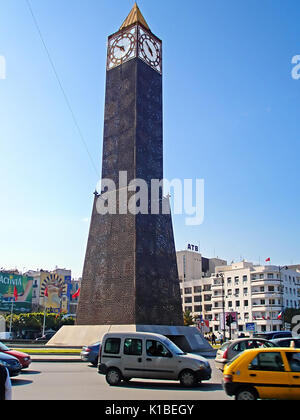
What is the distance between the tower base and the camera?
24531 mm

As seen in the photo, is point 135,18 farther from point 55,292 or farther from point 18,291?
point 55,292

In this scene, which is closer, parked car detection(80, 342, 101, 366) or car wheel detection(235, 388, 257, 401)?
car wheel detection(235, 388, 257, 401)

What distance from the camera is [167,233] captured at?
28656 millimetres

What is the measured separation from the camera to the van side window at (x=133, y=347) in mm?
11891

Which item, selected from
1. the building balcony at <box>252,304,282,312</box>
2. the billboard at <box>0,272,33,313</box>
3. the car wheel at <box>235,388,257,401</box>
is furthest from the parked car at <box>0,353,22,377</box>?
the billboard at <box>0,272,33,313</box>

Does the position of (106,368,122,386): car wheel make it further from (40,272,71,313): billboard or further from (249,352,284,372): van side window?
(40,272,71,313): billboard

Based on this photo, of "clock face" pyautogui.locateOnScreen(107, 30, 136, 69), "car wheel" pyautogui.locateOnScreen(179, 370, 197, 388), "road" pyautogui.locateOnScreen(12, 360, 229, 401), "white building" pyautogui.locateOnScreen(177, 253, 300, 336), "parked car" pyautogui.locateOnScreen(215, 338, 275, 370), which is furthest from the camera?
"white building" pyautogui.locateOnScreen(177, 253, 300, 336)

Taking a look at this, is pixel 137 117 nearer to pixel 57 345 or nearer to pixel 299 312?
pixel 57 345

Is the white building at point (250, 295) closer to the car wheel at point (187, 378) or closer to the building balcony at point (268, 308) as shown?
the building balcony at point (268, 308)

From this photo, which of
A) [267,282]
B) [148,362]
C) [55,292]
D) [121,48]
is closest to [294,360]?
[148,362]

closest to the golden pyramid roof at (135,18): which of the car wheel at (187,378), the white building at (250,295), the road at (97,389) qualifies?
the road at (97,389)

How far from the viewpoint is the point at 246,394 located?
27.7 ft

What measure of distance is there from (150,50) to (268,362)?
2847cm

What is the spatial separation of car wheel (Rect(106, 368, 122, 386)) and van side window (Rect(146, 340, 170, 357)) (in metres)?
1.05
